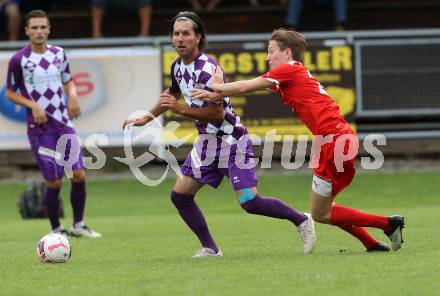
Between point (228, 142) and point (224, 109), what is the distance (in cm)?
28

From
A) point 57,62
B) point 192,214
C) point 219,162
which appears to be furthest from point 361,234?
point 57,62

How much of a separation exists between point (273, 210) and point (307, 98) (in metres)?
0.98

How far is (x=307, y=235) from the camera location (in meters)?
9.59

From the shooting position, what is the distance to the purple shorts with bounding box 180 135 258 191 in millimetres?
9609

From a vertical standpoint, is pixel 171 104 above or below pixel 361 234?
above

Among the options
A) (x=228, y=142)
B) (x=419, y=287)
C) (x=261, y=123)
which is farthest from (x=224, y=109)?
(x=261, y=123)

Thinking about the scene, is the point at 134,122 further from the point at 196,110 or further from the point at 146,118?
the point at 196,110

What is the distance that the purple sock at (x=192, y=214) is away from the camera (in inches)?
385

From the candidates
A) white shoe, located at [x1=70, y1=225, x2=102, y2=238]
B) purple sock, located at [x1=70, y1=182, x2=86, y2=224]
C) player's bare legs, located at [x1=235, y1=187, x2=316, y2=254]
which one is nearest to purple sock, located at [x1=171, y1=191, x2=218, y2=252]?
player's bare legs, located at [x1=235, y1=187, x2=316, y2=254]

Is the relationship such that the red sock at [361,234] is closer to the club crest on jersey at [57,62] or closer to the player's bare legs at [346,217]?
the player's bare legs at [346,217]

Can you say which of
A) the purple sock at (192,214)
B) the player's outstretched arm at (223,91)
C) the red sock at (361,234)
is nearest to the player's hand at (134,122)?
the purple sock at (192,214)

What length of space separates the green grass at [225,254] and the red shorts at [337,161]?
0.62 meters

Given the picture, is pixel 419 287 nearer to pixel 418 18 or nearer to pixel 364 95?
pixel 364 95

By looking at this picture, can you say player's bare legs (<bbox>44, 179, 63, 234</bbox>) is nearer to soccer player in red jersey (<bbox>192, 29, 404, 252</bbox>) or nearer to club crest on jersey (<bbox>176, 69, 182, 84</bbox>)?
club crest on jersey (<bbox>176, 69, 182, 84</bbox>)
